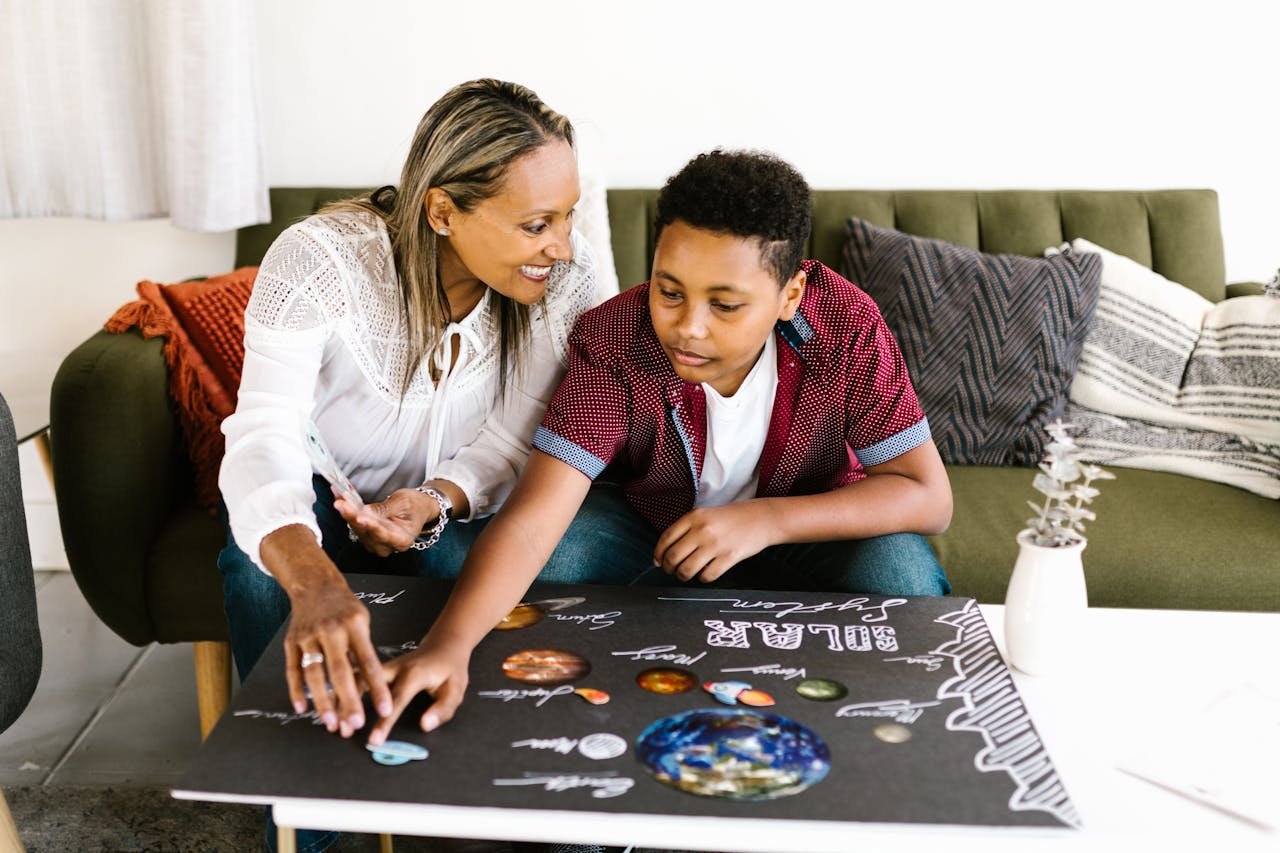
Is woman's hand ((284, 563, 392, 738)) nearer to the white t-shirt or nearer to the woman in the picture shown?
the woman

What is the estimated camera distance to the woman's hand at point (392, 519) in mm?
1172

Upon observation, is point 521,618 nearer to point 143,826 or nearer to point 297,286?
point 297,286

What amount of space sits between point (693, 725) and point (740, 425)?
1.78 ft

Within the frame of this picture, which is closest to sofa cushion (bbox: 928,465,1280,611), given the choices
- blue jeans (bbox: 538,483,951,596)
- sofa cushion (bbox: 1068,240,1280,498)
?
sofa cushion (bbox: 1068,240,1280,498)

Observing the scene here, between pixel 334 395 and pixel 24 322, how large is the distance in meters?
1.35

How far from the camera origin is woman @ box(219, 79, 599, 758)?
4.11 ft

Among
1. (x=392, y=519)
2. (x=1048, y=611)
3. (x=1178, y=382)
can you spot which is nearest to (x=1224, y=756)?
(x=1048, y=611)

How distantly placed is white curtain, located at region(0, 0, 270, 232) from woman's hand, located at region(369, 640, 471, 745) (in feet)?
4.51

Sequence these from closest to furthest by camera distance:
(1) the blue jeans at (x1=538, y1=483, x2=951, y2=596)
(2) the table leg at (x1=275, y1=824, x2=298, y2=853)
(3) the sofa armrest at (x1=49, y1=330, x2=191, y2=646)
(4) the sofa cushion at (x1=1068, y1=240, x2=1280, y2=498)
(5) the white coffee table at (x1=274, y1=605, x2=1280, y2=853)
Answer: (5) the white coffee table at (x1=274, y1=605, x2=1280, y2=853), (2) the table leg at (x1=275, y1=824, x2=298, y2=853), (1) the blue jeans at (x1=538, y1=483, x2=951, y2=596), (3) the sofa armrest at (x1=49, y1=330, x2=191, y2=646), (4) the sofa cushion at (x1=1068, y1=240, x2=1280, y2=498)

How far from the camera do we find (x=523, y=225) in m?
1.33

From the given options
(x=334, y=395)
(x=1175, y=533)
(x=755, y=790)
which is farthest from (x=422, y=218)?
(x=1175, y=533)

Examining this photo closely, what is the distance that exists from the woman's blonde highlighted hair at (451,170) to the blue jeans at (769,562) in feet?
0.90

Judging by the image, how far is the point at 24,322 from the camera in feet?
7.72

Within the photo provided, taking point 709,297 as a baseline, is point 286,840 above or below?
below
